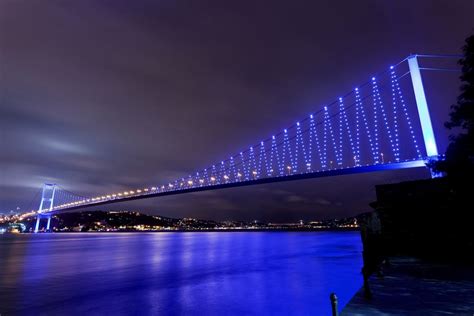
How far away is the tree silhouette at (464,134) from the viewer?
11297 mm

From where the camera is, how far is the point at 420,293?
7434 mm

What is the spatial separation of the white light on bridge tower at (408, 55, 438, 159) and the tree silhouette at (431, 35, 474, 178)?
17435mm

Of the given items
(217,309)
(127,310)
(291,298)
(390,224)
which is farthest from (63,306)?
(390,224)

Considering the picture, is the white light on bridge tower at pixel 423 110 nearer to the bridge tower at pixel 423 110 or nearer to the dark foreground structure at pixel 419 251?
the bridge tower at pixel 423 110

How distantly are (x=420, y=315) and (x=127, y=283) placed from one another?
1347 centimetres

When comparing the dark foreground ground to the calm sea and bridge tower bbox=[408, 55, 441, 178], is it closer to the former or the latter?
the calm sea

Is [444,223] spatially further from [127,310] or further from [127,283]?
[127,283]

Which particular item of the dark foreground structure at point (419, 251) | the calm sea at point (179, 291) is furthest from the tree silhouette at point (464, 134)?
the calm sea at point (179, 291)

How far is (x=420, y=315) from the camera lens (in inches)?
237

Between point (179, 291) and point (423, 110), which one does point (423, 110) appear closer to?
point (423, 110)

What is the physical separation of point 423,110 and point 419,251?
19.0 metres

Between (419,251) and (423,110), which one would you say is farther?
(423,110)

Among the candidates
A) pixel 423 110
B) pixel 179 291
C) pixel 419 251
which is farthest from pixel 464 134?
pixel 423 110

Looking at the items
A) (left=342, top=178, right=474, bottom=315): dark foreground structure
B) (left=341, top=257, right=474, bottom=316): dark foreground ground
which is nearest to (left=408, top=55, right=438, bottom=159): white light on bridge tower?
(left=342, top=178, right=474, bottom=315): dark foreground structure
